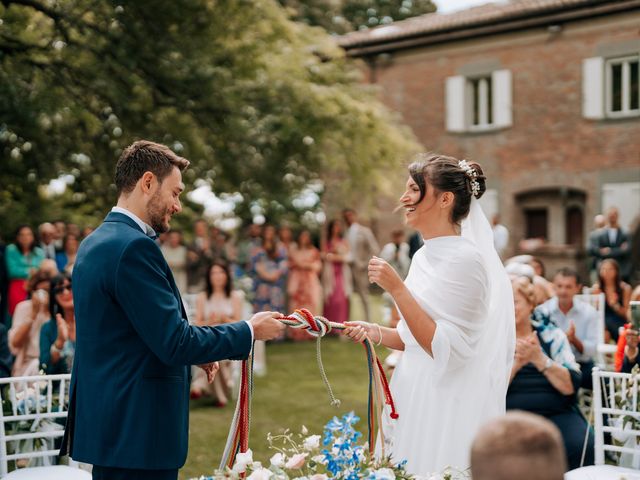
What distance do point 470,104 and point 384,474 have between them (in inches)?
765

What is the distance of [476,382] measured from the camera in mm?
3486

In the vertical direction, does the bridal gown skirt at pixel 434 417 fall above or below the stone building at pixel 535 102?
below

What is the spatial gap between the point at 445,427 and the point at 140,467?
1365 millimetres

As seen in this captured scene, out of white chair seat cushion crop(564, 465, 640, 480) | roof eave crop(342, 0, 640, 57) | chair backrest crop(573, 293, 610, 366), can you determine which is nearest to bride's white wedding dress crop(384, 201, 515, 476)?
white chair seat cushion crop(564, 465, 640, 480)

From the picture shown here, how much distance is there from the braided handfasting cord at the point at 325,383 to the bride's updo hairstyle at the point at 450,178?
72 cm

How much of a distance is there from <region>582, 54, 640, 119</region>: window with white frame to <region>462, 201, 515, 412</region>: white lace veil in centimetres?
1591

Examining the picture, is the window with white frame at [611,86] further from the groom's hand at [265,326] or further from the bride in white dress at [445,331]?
the groom's hand at [265,326]

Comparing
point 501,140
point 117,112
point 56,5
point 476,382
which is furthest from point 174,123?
point 501,140

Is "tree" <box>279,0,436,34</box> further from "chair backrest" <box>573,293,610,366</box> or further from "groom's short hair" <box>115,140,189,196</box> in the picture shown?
"groom's short hair" <box>115,140,189,196</box>

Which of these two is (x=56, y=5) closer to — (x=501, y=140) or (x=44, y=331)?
(x=44, y=331)

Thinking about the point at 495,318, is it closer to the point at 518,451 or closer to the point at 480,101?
the point at 518,451

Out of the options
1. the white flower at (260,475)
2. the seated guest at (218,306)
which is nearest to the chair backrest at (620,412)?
the white flower at (260,475)

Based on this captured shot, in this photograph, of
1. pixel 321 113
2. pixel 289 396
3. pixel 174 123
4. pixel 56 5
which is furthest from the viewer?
pixel 321 113

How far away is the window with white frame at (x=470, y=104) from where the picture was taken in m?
20.6
